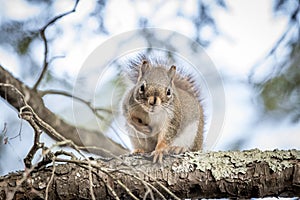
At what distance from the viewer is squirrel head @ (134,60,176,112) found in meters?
1.25

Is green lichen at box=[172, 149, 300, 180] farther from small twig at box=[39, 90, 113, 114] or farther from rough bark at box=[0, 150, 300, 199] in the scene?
small twig at box=[39, 90, 113, 114]

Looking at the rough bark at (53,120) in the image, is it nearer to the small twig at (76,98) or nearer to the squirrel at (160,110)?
the small twig at (76,98)

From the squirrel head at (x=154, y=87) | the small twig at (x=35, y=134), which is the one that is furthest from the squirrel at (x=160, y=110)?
the small twig at (x=35, y=134)

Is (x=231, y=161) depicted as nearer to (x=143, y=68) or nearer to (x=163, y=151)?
(x=163, y=151)

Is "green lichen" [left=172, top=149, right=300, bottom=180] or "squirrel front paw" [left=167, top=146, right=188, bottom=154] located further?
"squirrel front paw" [left=167, top=146, right=188, bottom=154]

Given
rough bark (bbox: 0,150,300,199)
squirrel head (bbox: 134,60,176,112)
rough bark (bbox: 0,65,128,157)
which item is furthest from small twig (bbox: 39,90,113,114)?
rough bark (bbox: 0,150,300,199)

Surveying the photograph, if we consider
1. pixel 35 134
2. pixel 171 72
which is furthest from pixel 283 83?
pixel 35 134

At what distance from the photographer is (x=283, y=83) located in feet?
5.22

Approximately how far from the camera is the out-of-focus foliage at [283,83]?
1.59 metres

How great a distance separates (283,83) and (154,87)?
1.67 feet

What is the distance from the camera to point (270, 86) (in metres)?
1.59

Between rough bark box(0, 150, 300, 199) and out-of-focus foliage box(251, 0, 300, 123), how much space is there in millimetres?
522

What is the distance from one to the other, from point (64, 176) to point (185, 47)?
428mm

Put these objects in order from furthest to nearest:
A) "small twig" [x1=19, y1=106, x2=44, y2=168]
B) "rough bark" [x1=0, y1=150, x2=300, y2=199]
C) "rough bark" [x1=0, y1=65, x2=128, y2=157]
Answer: "rough bark" [x1=0, y1=65, x2=128, y2=157] < "rough bark" [x1=0, y1=150, x2=300, y2=199] < "small twig" [x1=19, y1=106, x2=44, y2=168]
